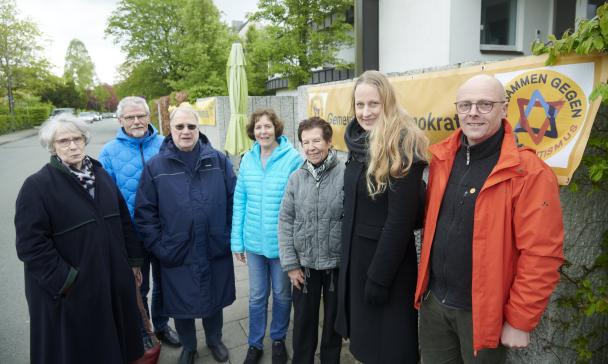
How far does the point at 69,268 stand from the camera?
2406mm

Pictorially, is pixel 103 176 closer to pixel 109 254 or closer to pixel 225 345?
pixel 109 254

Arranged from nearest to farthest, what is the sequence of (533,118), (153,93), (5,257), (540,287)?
(540,287)
(533,118)
(5,257)
(153,93)

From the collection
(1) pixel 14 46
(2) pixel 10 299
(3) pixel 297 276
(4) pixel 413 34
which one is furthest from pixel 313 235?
(1) pixel 14 46

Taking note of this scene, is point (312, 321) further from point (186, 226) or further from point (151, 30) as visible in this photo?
point (151, 30)

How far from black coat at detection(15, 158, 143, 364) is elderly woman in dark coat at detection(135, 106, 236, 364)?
36cm

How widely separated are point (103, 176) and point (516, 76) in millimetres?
2688

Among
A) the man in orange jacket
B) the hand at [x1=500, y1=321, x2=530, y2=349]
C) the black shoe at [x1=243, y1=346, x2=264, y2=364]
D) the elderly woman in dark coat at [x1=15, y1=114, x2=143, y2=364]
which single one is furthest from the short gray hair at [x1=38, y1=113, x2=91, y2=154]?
the hand at [x1=500, y1=321, x2=530, y2=349]

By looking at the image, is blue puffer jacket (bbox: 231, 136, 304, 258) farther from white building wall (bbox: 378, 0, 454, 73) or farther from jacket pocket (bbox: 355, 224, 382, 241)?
white building wall (bbox: 378, 0, 454, 73)

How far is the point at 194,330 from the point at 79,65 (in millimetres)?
99592

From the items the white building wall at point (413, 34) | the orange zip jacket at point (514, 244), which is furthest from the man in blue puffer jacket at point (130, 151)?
the white building wall at point (413, 34)

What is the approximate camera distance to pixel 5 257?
18.8 feet

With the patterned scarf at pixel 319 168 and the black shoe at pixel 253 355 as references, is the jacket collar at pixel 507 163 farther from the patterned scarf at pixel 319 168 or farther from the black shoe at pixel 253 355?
the black shoe at pixel 253 355

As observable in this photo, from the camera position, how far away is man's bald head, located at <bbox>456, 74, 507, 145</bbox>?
1834 mm

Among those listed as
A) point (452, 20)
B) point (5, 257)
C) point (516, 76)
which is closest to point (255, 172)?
point (516, 76)
